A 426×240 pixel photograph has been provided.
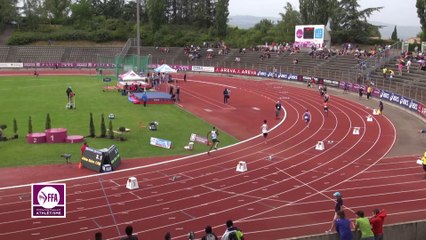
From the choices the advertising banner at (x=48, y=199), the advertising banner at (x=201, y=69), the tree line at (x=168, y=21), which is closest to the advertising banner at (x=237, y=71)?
the advertising banner at (x=201, y=69)

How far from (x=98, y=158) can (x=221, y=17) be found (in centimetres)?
7840

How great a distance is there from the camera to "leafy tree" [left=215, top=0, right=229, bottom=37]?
9512 cm

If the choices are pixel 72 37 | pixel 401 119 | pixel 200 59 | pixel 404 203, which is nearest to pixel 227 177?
pixel 404 203

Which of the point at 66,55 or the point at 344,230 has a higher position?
the point at 66,55

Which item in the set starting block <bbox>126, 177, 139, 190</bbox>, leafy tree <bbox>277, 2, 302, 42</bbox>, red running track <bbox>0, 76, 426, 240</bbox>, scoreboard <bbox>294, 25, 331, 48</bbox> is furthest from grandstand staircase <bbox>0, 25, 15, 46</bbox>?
starting block <bbox>126, 177, 139, 190</bbox>

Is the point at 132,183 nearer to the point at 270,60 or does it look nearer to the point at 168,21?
the point at 270,60

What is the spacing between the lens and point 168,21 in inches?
4412

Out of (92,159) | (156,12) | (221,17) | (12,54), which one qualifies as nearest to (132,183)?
(92,159)

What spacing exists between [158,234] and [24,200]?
5.70 m

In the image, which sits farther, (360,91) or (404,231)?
(360,91)

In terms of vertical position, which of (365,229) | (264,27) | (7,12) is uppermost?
(7,12)

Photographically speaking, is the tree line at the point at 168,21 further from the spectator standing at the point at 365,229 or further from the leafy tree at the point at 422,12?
the spectator standing at the point at 365,229

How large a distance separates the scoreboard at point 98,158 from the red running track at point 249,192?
0.69 metres

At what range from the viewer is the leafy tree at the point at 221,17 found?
95125 millimetres
